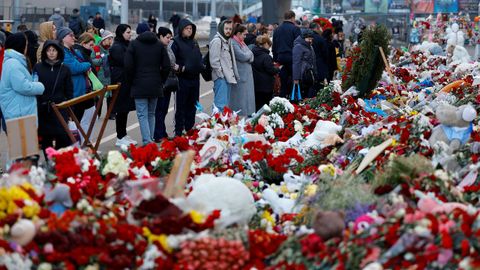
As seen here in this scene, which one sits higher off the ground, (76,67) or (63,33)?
(63,33)

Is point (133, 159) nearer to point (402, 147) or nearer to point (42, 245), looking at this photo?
point (402, 147)

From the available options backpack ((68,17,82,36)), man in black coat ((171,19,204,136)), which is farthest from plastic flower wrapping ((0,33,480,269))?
backpack ((68,17,82,36))

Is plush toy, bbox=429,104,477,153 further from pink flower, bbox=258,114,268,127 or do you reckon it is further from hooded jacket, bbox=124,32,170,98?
hooded jacket, bbox=124,32,170,98

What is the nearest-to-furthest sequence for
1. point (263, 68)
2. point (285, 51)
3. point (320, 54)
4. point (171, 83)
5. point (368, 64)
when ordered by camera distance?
point (171, 83) < point (368, 64) < point (263, 68) < point (285, 51) < point (320, 54)

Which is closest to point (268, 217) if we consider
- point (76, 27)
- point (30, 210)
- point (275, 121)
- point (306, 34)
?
point (30, 210)

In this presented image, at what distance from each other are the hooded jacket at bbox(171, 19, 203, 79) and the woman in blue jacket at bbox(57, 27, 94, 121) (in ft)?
6.98

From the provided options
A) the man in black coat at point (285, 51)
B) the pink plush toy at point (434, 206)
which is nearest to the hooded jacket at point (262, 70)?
the man in black coat at point (285, 51)

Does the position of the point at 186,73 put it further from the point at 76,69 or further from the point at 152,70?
the point at 76,69

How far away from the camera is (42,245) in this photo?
6.24 metres

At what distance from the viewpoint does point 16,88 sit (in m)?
11.3

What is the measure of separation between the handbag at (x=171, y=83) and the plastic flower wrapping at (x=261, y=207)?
468cm

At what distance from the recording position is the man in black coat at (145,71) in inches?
534

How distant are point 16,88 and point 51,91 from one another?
20.8 inches

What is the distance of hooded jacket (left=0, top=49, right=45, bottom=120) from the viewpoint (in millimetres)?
11289
